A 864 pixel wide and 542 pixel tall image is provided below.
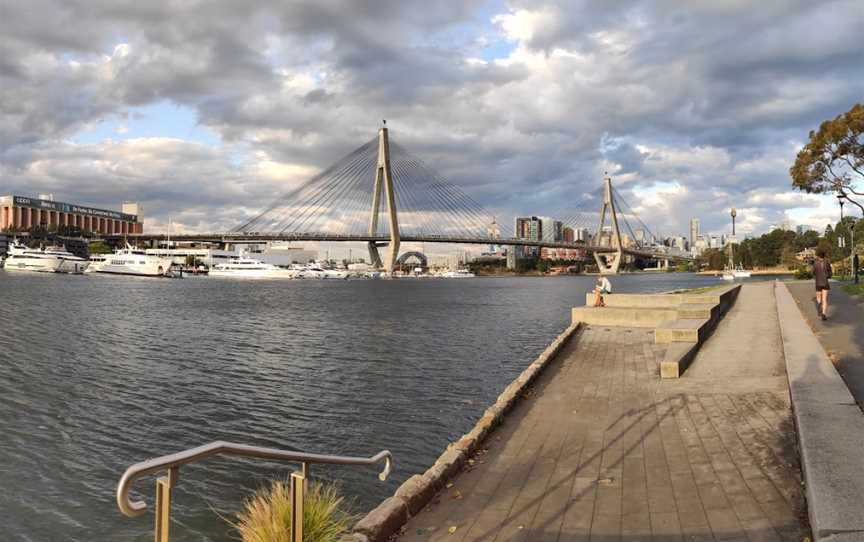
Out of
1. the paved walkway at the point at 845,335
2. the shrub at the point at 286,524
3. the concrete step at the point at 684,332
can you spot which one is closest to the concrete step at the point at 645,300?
the paved walkway at the point at 845,335

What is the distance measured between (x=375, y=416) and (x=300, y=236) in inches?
3617

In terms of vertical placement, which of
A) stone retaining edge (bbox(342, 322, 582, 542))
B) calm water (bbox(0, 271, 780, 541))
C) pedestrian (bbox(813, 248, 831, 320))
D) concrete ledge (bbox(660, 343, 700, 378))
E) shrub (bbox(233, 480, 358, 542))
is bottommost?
calm water (bbox(0, 271, 780, 541))

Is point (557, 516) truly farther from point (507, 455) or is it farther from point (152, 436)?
point (152, 436)

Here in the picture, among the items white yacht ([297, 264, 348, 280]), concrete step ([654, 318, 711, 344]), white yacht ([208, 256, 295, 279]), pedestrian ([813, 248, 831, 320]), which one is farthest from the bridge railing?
white yacht ([297, 264, 348, 280])

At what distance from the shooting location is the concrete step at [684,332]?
12.8m

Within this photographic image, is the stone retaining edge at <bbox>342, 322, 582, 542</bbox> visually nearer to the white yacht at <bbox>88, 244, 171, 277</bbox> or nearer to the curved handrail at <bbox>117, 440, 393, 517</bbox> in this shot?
the curved handrail at <bbox>117, 440, 393, 517</bbox>

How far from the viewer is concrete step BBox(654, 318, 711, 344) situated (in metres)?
12.8

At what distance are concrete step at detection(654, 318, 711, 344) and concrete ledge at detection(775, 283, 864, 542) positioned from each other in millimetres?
3235

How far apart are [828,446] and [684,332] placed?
25.4 ft

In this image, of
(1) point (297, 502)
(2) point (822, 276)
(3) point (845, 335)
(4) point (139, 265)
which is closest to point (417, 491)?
(1) point (297, 502)

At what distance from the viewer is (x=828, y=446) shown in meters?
5.30

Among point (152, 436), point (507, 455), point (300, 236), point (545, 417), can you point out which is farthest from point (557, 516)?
point (300, 236)

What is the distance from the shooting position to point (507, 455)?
22.1 feet

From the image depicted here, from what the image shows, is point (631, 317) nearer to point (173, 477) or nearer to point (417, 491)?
point (417, 491)
